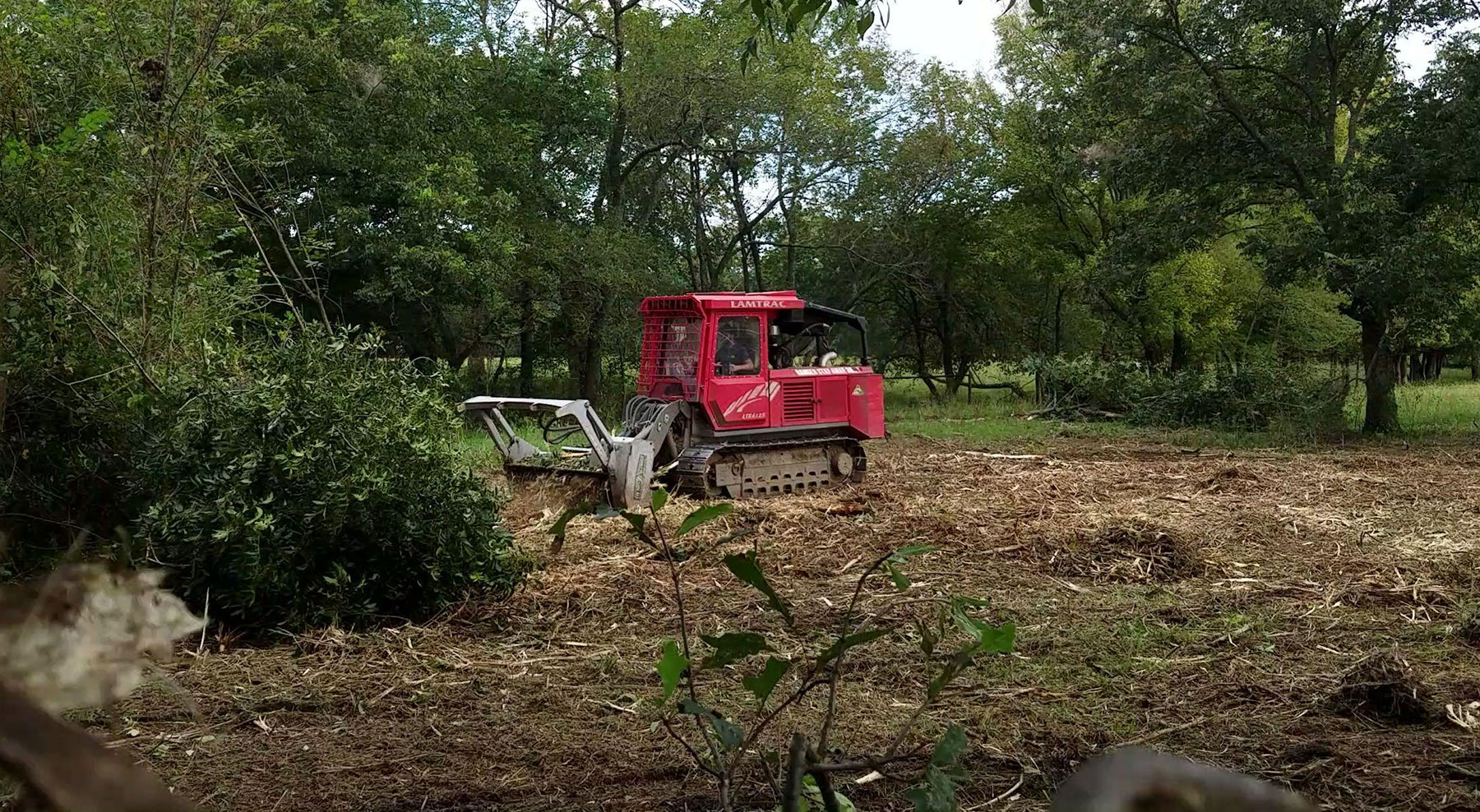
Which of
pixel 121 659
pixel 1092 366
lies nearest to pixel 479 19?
pixel 1092 366

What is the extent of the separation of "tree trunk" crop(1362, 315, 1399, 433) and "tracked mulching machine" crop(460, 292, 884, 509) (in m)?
10.0

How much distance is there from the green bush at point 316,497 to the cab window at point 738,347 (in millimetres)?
4711

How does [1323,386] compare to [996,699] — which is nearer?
[996,699]

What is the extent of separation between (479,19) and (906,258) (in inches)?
432

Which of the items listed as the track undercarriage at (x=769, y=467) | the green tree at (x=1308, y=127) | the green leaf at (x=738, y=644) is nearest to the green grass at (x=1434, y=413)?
the green tree at (x=1308, y=127)

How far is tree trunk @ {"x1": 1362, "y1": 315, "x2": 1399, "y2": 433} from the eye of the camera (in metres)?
17.5

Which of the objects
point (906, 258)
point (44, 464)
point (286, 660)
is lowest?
point (286, 660)

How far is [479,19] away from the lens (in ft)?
80.6

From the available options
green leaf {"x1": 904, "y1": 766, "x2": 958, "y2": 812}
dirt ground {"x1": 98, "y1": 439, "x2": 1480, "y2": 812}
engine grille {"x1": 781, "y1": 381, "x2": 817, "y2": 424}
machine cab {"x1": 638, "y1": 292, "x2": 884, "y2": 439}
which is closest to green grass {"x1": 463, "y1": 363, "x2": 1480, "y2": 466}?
machine cab {"x1": 638, "y1": 292, "x2": 884, "y2": 439}

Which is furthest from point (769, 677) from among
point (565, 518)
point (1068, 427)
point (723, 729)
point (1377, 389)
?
point (1377, 389)

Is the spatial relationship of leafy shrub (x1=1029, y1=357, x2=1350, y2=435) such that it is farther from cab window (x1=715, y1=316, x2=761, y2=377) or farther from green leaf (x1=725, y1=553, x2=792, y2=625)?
green leaf (x1=725, y1=553, x2=792, y2=625)

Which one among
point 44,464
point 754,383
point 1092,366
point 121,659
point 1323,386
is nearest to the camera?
point 121,659

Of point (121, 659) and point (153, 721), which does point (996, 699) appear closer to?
point (153, 721)

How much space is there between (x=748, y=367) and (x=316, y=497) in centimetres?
595
